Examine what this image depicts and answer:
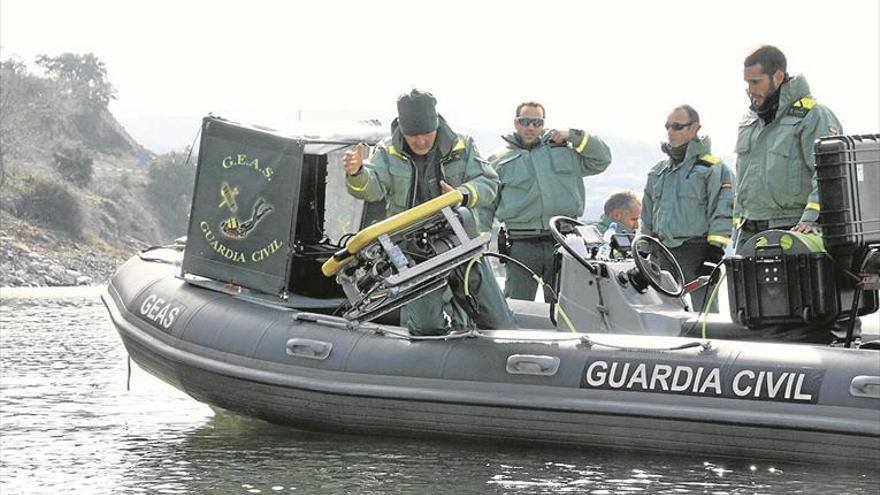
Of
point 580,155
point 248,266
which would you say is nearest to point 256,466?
point 248,266

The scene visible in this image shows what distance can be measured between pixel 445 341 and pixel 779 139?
1.81 meters

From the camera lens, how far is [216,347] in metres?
8.37

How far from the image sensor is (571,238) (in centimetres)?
822

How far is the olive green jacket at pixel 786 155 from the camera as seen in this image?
748 centimetres

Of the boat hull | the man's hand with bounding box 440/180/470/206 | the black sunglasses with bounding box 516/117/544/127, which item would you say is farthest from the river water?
the black sunglasses with bounding box 516/117/544/127

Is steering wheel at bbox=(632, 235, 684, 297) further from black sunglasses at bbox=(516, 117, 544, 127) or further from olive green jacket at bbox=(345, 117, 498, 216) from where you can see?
black sunglasses at bbox=(516, 117, 544, 127)

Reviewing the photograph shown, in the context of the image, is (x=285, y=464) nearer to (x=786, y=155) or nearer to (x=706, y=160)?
(x=786, y=155)

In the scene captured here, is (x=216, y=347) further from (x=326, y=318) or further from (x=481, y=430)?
(x=481, y=430)

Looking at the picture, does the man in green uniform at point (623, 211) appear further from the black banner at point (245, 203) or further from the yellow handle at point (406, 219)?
the yellow handle at point (406, 219)

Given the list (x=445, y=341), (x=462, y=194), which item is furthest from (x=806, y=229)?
(x=445, y=341)

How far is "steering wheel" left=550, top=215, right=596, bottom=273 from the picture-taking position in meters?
7.95

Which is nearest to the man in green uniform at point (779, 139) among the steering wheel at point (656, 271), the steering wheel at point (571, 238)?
the steering wheel at point (656, 271)

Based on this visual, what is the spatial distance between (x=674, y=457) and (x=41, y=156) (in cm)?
5648

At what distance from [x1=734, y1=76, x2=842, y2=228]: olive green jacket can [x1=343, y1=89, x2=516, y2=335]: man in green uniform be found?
50.6 inches
